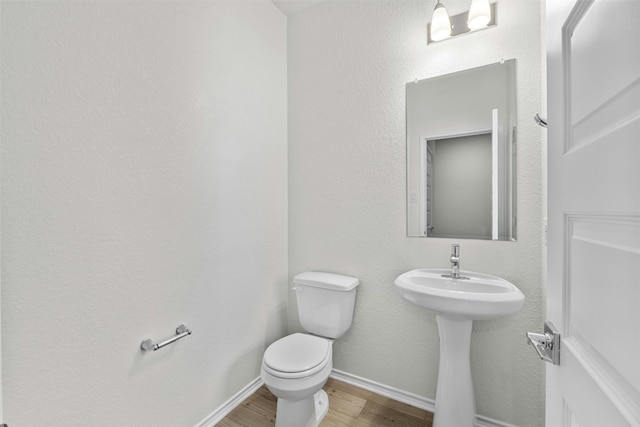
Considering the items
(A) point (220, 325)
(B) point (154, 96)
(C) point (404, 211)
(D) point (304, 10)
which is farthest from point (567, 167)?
(D) point (304, 10)

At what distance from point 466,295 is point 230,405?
4.82 ft

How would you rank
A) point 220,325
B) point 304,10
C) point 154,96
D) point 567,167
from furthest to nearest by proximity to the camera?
point 304,10
point 220,325
point 154,96
point 567,167

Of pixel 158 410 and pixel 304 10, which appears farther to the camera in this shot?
pixel 304 10

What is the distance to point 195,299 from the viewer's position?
1426mm

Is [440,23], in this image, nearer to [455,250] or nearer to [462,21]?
[462,21]

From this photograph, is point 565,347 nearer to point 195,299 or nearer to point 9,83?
point 195,299

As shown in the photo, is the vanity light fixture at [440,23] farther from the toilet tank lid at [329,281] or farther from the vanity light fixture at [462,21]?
the toilet tank lid at [329,281]

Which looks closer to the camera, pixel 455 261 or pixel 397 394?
pixel 455 261

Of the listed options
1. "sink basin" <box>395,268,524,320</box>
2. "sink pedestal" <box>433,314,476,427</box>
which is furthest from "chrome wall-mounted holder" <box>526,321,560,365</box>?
"sink pedestal" <box>433,314,476,427</box>

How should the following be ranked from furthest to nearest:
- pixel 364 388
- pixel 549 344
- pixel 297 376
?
pixel 364 388, pixel 297 376, pixel 549 344

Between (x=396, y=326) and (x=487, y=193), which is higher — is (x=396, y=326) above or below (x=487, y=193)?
below

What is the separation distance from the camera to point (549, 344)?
2.02 ft

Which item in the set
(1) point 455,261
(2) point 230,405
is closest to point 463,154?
(1) point 455,261

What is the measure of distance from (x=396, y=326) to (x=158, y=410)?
1.32 m
